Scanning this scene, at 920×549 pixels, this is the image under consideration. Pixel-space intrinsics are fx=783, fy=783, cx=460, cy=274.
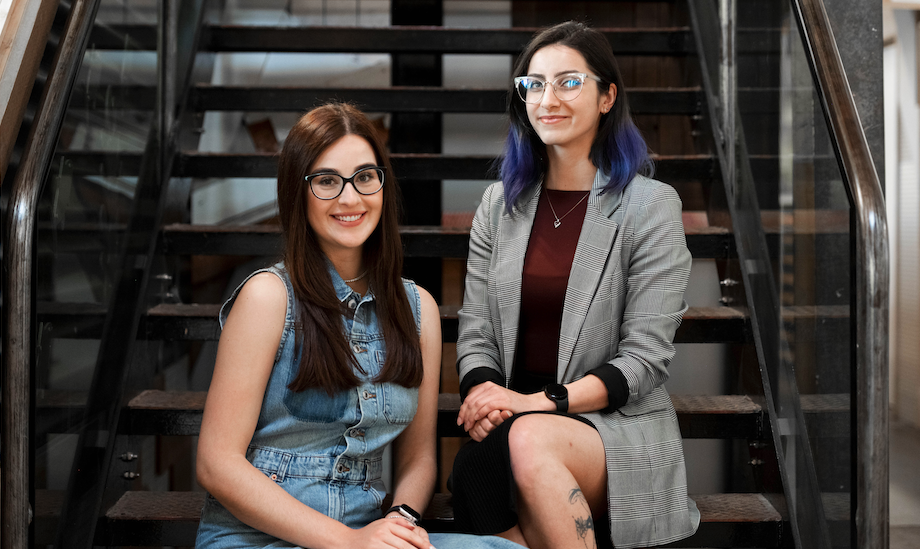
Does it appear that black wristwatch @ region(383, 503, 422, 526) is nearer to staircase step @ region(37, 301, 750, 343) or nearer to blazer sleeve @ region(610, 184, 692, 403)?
blazer sleeve @ region(610, 184, 692, 403)

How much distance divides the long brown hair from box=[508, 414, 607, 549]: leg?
0.81ft

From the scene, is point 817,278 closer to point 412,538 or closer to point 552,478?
point 552,478

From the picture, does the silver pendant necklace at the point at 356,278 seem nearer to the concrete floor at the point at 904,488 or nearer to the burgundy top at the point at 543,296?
the burgundy top at the point at 543,296

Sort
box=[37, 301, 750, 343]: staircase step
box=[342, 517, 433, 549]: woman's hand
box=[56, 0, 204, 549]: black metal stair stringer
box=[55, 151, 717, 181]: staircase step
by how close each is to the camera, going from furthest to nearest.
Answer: box=[55, 151, 717, 181]: staircase step < box=[37, 301, 750, 343]: staircase step < box=[56, 0, 204, 549]: black metal stair stringer < box=[342, 517, 433, 549]: woman's hand

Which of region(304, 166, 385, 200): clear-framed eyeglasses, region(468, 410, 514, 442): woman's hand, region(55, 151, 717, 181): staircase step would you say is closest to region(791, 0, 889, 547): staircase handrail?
region(468, 410, 514, 442): woman's hand

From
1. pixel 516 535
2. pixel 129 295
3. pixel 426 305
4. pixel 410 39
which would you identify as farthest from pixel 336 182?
pixel 410 39

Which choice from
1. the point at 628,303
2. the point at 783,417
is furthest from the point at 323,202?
the point at 783,417

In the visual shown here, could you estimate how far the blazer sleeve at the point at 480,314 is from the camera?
1.76 metres

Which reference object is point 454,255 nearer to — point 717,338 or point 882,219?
point 717,338

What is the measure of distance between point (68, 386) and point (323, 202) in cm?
80

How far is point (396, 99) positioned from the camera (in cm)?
284

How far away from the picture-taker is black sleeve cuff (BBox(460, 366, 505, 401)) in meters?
1.71

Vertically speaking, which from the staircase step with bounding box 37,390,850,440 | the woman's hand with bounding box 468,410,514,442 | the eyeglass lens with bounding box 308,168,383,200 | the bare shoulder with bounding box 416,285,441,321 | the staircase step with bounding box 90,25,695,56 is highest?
the staircase step with bounding box 90,25,695,56

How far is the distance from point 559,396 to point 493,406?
138mm
